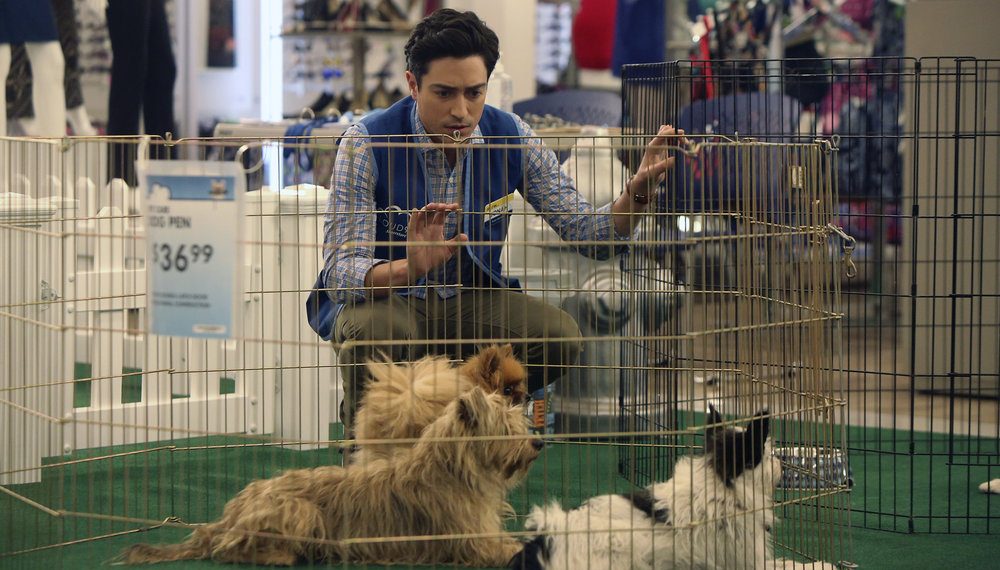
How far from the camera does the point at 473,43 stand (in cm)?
281

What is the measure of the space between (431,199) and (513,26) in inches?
109

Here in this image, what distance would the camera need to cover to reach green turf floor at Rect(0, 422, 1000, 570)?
106 inches

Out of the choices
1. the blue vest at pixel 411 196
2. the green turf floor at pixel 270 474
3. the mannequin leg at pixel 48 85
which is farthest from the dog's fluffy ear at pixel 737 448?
the mannequin leg at pixel 48 85

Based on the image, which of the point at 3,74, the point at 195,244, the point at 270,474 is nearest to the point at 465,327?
the point at 270,474

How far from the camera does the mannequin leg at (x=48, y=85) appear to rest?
4668 mm

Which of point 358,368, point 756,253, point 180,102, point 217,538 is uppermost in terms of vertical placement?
point 180,102

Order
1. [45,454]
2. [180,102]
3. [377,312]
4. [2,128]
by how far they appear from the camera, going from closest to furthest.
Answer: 1. [377,312]
2. [45,454]
3. [2,128]
4. [180,102]

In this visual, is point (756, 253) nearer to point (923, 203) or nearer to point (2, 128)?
point (923, 203)

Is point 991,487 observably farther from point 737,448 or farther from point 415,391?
point 415,391

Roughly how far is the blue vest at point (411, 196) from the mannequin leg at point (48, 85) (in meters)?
2.25

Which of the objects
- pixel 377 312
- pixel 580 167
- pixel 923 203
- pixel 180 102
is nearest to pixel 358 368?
pixel 377 312

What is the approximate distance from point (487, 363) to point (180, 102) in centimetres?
449

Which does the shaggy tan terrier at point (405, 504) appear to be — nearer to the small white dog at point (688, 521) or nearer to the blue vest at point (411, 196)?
the small white dog at point (688, 521)

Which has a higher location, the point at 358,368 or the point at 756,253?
the point at 756,253
